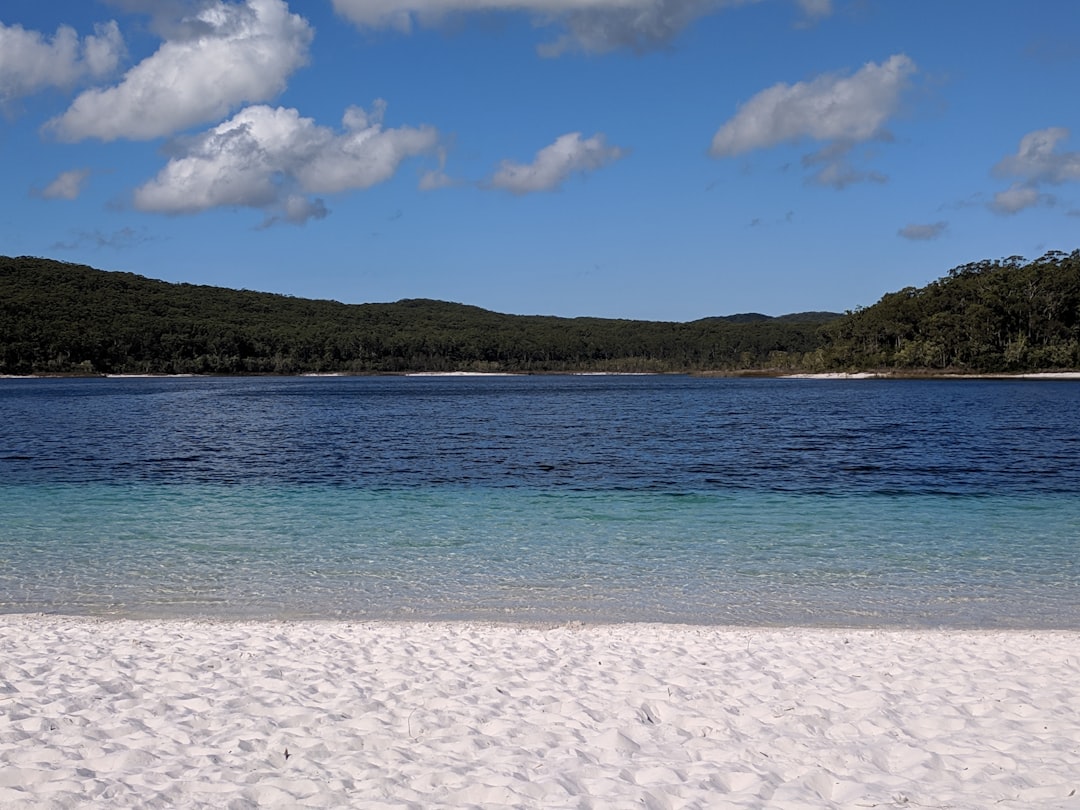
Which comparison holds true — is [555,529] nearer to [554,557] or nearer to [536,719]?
[554,557]

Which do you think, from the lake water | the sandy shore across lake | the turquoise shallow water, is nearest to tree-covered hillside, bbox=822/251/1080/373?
the lake water

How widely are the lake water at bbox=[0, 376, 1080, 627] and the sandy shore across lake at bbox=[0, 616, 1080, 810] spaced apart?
1.96m

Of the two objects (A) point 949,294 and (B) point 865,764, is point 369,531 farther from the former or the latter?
(A) point 949,294

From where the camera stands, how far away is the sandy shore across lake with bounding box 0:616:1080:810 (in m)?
5.79

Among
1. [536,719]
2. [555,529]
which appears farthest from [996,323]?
[536,719]

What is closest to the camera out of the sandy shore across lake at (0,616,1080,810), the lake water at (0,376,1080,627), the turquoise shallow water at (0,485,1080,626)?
the sandy shore across lake at (0,616,1080,810)

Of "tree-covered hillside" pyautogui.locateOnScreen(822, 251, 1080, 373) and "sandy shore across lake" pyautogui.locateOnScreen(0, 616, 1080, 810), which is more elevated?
"tree-covered hillside" pyautogui.locateOnScreen(822, 251, 1080, 373)

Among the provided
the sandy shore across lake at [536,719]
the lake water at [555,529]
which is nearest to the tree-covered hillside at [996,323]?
the lake water at [555,529]

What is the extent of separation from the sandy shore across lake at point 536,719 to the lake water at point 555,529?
196cm

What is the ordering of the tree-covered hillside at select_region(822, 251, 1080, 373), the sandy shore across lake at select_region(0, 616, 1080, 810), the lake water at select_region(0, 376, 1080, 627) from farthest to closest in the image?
the tree-covered hillside at select_region(822, 251, 1080, 373), the lake water at select_region(0, 376, 1080, 627), the sandy shore across lake at select_region(0, 616, 1080, 810)

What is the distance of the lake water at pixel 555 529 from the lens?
1212 centimetres

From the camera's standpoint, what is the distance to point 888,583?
513 inches

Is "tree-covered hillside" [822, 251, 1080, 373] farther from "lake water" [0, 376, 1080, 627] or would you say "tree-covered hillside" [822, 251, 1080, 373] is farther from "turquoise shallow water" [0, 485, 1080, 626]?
"turquoise shallow water" [0, 485, 1080, 626]

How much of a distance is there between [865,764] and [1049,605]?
23.4ft
